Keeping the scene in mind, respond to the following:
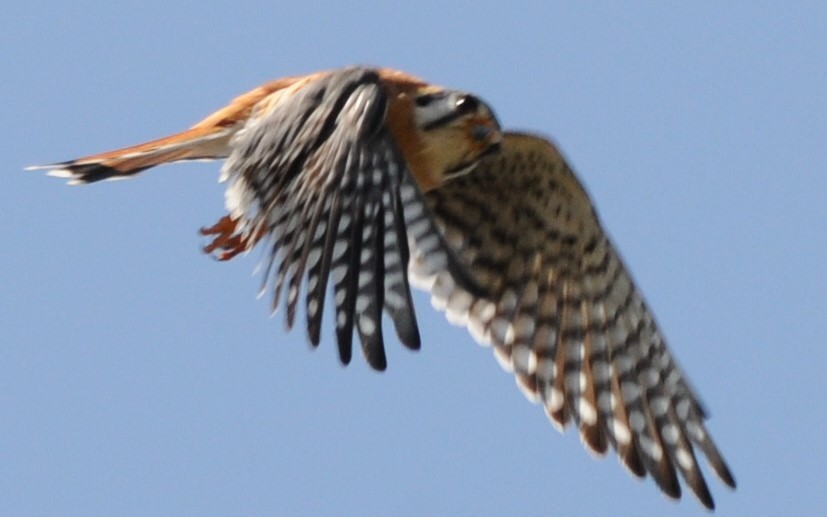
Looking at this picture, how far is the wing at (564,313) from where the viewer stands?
9.98 meters

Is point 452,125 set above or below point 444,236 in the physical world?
above

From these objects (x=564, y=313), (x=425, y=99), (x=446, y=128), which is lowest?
(x=564, y=313)

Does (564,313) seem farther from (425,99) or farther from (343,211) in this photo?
(343,211)

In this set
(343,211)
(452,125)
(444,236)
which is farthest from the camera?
(444,236)

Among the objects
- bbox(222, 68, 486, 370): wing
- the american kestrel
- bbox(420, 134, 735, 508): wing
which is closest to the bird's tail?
the american kestrel

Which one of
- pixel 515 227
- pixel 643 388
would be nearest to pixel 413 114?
pixel 515 227

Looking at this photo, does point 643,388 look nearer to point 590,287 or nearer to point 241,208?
point 590,287

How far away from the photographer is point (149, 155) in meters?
9.42

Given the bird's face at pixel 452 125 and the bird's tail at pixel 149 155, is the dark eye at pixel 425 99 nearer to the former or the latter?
the bird's face at pixel 452 125

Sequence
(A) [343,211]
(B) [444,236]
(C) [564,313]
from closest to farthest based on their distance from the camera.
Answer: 1. (A) [343,211]
2. (B) [444,236]
3. (C) [564,313]

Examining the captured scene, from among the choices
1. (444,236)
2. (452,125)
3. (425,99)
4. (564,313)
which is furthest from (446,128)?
(564,313)

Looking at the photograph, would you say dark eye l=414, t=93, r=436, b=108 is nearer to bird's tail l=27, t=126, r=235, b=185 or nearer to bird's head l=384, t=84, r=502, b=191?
bird's head l=384, t=84, r=502, b=191

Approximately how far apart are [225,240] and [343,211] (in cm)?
155

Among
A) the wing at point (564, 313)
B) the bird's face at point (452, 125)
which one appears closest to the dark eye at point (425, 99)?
the bird's face at point (452, 125)
